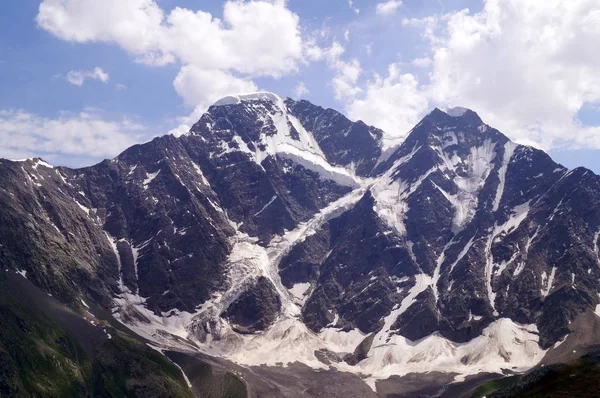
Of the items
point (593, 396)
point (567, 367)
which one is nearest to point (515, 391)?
point (567, 367)

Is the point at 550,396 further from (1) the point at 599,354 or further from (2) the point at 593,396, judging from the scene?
(1) the point at 599,354

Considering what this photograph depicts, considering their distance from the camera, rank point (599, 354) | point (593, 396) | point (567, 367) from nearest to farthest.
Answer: point (593, 396)
point (567, 367)
point (599, 354)

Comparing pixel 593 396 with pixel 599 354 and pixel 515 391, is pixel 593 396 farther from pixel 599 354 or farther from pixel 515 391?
pixel 599 354

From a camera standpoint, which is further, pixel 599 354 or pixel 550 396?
pixel 599 354

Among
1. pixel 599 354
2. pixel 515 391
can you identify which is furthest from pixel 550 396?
pixel 599 354

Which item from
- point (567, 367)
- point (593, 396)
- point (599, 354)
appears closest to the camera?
point (593, 396)

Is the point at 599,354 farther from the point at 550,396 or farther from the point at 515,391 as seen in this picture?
the point at 550,396

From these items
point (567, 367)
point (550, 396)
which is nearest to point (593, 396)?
point (550, 396)

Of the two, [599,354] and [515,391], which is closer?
[515,391]

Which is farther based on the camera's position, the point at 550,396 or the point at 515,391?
the point at 515,391
